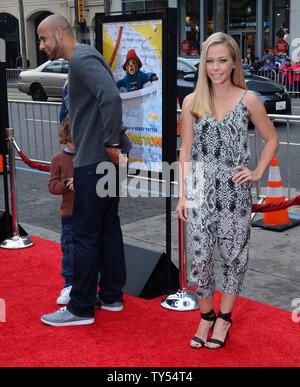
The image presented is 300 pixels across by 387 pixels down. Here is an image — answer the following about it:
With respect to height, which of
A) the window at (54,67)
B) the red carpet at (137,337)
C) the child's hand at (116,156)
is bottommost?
the red carpet at (137,337)

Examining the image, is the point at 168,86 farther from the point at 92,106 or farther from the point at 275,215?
the point at 275,215

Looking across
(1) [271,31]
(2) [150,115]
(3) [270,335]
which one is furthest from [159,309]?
(1) [271,31]

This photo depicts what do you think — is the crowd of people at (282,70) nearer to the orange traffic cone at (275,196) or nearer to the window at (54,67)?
the window at (54,67)

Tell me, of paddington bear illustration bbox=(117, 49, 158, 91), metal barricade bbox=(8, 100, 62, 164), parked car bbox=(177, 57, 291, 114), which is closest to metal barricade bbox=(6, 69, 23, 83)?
parked car bbox=(177, 57, 291, 114)

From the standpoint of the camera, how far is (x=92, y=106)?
3643 millimetres

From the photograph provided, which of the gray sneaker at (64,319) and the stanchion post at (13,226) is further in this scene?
the stanchion post at (13,226)

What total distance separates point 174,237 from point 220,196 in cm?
267

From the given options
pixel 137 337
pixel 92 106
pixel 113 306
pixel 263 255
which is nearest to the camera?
pixel 92 106

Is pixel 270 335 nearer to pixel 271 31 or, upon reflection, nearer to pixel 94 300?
pixel 94 300

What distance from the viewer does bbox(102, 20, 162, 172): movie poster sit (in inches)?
167

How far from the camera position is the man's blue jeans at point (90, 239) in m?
3.80

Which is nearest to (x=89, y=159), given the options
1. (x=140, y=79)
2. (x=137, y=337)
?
(x=140, y=79)

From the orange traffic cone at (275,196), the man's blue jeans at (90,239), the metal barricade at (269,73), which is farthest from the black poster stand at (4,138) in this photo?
the metal barricade at (269,73)

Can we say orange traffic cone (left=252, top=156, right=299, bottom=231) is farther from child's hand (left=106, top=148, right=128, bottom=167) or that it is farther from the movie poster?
child's hand (left=106, top=148, right=128, bottom=167)
